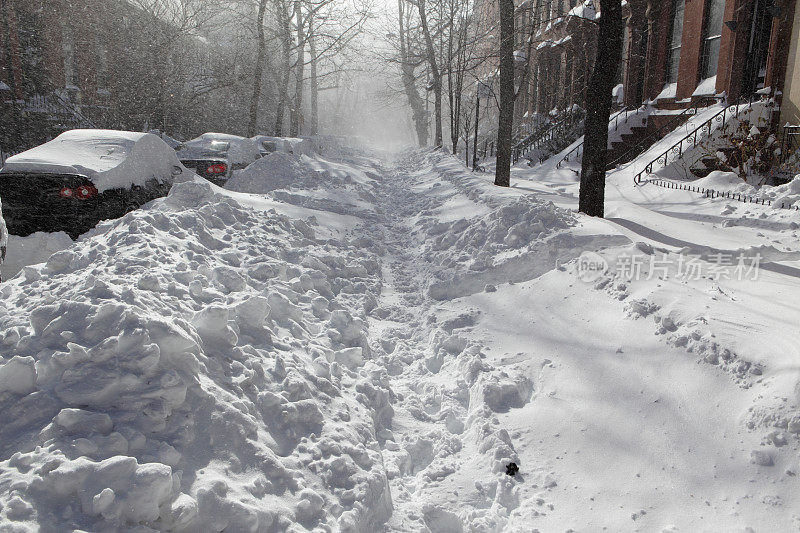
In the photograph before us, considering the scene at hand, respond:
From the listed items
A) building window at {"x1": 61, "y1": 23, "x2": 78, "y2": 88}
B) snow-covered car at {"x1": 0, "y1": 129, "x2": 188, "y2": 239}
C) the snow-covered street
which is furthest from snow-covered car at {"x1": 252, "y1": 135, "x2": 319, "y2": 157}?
the snow-covered street

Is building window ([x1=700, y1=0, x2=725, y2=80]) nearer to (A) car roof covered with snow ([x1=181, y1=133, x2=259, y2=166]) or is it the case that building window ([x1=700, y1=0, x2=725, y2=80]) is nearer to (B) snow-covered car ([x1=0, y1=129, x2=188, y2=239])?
(A) car roof covered with snow ([x1=181, y1=133, x2=259, y2=166])

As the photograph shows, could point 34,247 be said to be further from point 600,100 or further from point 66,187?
point 600,100

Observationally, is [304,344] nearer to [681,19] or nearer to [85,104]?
[681,19]

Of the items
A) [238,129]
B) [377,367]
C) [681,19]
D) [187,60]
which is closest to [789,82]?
[681,19]

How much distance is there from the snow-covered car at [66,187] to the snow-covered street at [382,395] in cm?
182

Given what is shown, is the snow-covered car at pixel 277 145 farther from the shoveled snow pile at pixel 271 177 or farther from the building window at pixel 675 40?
the building window at pixel 675 40

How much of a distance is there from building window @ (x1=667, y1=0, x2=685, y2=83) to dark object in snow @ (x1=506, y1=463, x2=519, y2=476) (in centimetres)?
2020

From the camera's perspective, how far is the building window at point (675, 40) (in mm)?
19188

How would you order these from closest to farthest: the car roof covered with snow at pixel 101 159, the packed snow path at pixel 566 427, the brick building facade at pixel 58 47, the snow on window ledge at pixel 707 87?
the packed snow path at pixel 566 427
the car roof covered with snow at pixel 101 159
the snow on window ledge at pixel 707 87
the brick building facade at pixel 58 47

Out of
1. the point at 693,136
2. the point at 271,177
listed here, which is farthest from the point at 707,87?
the point at 271,177

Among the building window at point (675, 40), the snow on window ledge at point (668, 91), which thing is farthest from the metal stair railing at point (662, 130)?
the building window at point (675, 40)

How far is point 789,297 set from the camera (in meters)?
4.60

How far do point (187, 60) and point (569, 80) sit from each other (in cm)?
2075

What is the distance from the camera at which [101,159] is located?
8.00 m
